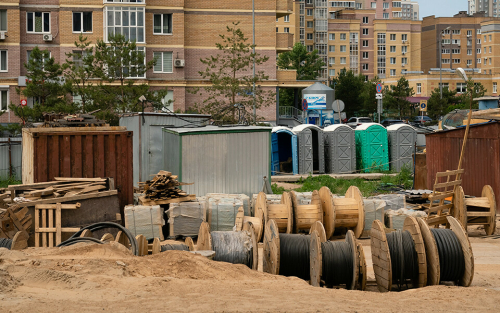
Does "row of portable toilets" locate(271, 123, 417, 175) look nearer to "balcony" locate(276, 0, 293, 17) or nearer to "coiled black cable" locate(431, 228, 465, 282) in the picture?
"coiled black cable" locate(431, 228, 465, 282)

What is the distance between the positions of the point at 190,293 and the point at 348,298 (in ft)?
6.90

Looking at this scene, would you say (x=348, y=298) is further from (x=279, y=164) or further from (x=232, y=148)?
(x=279, y=164)

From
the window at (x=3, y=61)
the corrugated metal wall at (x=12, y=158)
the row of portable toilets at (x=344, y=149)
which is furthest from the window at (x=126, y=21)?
the corrugated metal wall at (x=12, y=158)

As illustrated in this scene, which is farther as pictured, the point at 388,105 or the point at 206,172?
the point at 388,105

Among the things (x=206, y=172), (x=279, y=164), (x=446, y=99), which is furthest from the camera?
(x=446, y=99)

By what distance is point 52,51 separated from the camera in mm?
50062

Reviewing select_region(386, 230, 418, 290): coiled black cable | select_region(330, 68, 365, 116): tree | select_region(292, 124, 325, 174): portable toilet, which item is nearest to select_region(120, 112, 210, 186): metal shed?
select_region(292, 124, 325, 174): portable toilet

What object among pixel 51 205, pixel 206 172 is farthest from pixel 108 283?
pixel 206 172

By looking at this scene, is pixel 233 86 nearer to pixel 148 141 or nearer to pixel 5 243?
pixel 148 141

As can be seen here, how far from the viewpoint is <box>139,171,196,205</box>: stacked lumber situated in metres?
15.1

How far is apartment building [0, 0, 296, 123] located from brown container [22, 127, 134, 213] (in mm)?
34034

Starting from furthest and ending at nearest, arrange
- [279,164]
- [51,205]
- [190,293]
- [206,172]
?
[279,164]
[206,172]
[51,205]
[190,293]

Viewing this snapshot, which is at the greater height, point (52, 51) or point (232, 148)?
point (52, 51)

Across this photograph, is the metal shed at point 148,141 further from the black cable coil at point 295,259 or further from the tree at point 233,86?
the black cable coil at point 295,259
